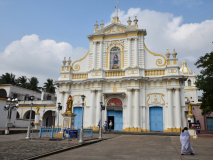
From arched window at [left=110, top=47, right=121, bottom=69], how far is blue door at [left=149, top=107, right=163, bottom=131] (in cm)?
797

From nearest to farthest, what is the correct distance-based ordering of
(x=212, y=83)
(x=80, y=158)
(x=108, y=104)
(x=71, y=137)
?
1. (x=80, y=158)
2. (x=71, y=137)
3. (x=212, y=83)
4. (x=108, y=104)

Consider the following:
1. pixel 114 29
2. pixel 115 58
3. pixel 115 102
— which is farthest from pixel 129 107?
pixel 114 29

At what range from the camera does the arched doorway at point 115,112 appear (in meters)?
27.3

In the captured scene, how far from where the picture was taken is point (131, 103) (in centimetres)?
2644

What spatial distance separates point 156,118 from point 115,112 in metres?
5.58

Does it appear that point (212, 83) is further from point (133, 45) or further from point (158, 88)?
point (133, 45)

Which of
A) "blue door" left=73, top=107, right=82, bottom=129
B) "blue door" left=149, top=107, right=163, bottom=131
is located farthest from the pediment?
"blue door" left=149, top=107, right=163, bottom=131

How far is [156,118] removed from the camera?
26094 mm

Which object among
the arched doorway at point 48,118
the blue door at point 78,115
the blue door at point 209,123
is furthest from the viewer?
the arched doorway at point 48,118

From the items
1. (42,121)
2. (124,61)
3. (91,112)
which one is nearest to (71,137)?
(91,112)

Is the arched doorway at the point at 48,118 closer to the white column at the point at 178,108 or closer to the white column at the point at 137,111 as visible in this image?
the white column at the point at 137,111

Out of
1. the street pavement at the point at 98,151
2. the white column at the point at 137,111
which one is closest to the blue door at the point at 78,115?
the white column at the point at 137,111

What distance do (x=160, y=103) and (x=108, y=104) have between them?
710 cm

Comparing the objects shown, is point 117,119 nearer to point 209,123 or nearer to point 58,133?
point 58,133
